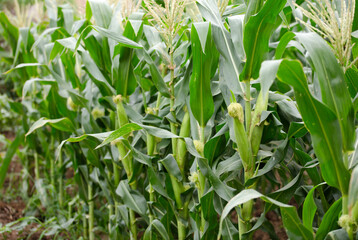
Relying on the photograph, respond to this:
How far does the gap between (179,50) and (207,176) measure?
24.2 inches

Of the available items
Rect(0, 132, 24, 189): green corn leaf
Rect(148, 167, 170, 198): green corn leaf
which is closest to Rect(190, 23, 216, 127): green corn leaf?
Rect(148, 167, 170, 198): green corn leaf

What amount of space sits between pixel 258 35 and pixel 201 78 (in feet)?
0.93

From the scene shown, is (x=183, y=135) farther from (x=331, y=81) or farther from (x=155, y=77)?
(x=331, y=81)

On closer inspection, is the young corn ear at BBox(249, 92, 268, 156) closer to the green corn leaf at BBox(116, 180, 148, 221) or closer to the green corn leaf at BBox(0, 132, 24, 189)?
the green corn leaf at BBox(116, 180, 148, 221)

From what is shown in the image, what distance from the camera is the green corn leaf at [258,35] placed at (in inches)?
50.4

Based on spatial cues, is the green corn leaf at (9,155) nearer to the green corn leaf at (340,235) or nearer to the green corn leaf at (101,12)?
the green corn leaf at (101,12)

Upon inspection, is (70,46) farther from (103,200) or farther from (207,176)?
(103,200)

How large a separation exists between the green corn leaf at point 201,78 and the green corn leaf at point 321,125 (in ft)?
1.39

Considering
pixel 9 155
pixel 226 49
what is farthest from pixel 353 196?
pixel 9 155

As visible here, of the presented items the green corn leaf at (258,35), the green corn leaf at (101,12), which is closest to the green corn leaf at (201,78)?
the green corn leaf at (258,35)

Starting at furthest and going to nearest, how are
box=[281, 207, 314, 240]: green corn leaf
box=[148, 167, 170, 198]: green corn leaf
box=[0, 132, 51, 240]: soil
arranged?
box=[0, 132, 51, 240]: soil, box=[148, 167, 170, 198]: green corn leaf, box=[281, 207, 314, 240]: green corn leaf

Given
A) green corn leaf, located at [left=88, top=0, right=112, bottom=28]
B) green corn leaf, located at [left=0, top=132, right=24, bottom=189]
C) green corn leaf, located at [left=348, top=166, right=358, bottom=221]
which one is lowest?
green corn leaf, located at [left=0, top=132, right=24, bottom=189]

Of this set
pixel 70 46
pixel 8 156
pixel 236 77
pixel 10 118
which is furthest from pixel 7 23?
pixel 236 77

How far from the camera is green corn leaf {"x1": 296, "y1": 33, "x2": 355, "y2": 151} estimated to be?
1108mm
